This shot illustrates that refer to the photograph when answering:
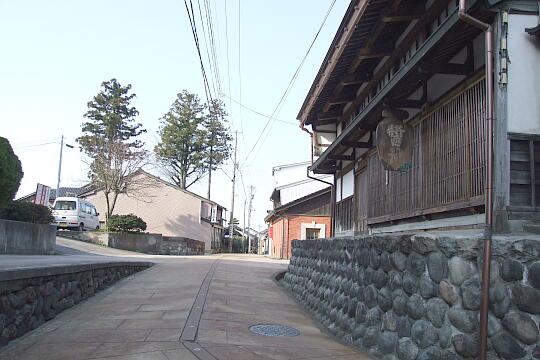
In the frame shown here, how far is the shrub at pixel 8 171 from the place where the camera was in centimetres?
1144

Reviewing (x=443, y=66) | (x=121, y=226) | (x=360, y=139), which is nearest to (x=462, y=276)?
(x=443, y=66)

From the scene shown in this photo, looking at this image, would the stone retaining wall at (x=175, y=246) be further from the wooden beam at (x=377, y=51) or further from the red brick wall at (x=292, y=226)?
the wooden beam at (x=377, y=51)

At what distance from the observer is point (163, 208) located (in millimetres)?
41062

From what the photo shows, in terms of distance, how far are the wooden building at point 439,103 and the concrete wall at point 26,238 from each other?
28.5 ft

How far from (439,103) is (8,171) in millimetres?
10052

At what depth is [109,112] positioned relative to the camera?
45.2 meters

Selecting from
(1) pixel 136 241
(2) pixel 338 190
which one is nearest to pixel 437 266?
(2) pixel 338 190

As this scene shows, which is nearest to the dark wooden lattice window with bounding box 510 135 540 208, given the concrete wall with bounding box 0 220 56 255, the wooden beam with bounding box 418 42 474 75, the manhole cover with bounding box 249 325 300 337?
the wooden beam with bounding box 418 42 474 75

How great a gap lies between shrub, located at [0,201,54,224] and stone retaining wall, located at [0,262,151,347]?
698cm

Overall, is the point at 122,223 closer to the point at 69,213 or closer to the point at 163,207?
the point at 69,213

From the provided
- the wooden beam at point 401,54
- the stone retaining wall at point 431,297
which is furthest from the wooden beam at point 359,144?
the stone retaining wall at point 431,297

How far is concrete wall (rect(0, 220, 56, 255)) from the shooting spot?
493 inches

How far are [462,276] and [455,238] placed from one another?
0.36 meters

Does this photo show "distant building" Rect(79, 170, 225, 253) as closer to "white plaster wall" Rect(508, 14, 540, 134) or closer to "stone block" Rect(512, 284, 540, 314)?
"white plaster wall" Rect(508, 14, 540, 134)
